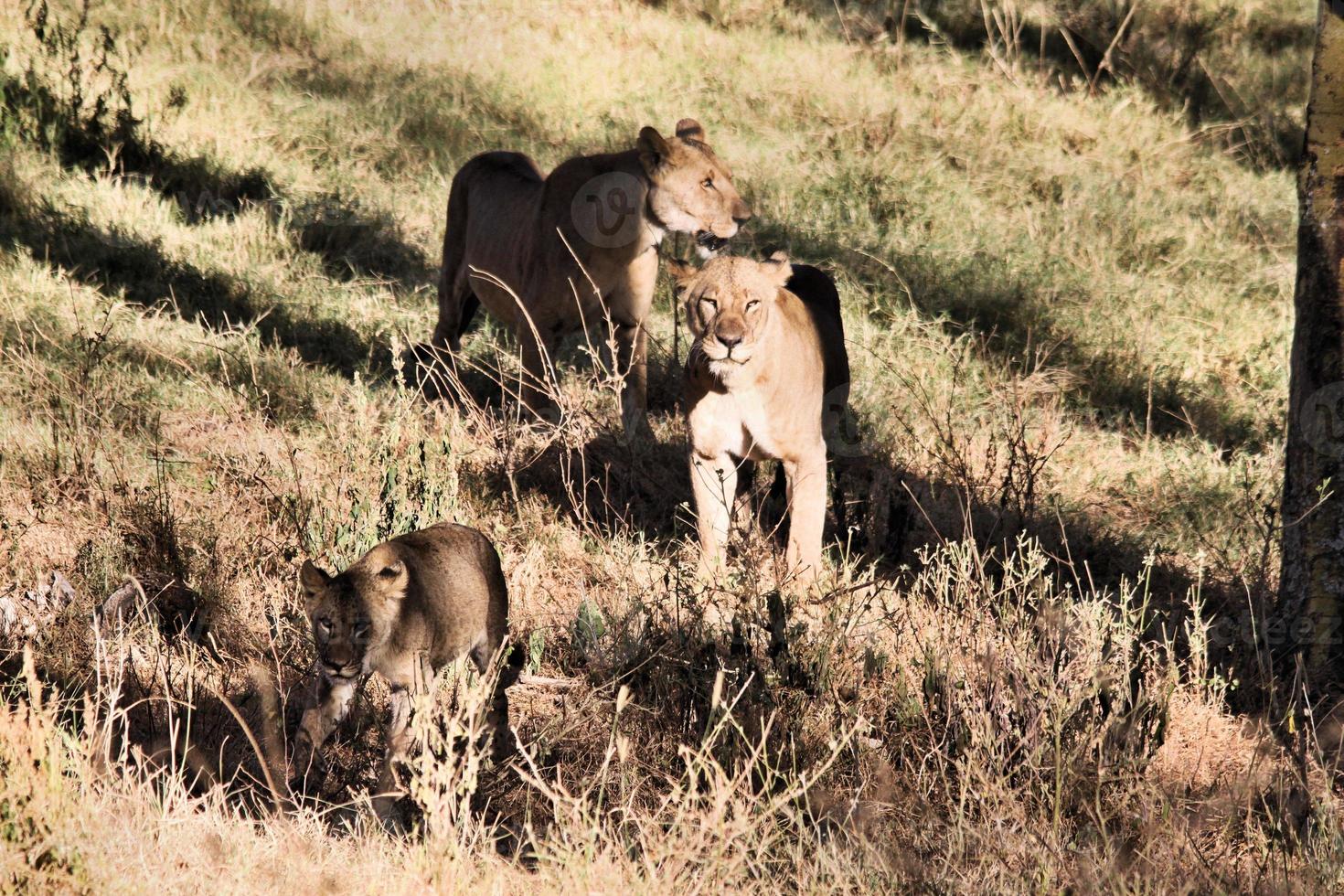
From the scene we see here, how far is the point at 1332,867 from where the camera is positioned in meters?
3.31

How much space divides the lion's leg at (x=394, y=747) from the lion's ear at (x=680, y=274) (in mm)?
2143

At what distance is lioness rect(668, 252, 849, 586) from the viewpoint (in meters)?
5.01

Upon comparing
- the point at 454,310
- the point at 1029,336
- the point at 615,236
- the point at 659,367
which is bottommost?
the point at 659,367

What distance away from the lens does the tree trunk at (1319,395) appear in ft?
14.7

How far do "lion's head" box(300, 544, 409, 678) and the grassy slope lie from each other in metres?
0.45

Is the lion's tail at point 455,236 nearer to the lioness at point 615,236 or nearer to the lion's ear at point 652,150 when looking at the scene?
the lioness at point 615,236

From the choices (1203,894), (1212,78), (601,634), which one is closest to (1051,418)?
(601,634)

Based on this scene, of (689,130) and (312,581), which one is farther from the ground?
(689,130)

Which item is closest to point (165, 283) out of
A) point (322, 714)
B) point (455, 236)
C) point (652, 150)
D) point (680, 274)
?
point (455, 236)

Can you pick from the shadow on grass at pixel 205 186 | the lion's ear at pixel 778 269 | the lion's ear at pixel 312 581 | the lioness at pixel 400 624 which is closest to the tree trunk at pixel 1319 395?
the lion's ear at pixel 778 269

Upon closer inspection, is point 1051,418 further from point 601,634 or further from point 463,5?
point 463,5

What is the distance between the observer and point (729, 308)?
4.99 m

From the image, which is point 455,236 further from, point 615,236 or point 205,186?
point 205,186

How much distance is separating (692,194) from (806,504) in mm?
1880
